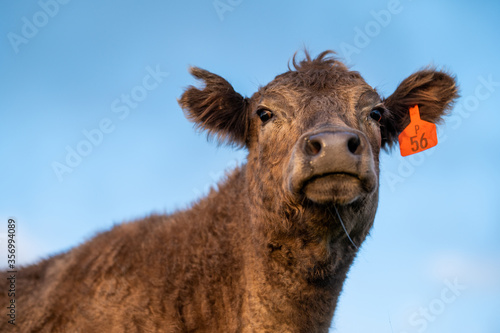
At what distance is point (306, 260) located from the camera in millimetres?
4523

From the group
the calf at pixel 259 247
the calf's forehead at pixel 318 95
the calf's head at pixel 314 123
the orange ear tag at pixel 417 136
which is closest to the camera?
the calf's head at pixel 314 123

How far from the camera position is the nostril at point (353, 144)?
12.9ft

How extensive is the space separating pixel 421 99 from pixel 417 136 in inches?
27.7

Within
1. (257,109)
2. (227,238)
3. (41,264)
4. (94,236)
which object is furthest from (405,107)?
(41,264)

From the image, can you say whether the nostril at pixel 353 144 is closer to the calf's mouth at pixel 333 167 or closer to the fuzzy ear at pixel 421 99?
the calf's mouth at pixel 333 167

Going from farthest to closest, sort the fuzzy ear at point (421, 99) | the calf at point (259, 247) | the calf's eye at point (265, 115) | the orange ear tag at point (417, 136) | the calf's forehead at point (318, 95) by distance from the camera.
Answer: the fuzzy ear at point (421, 99) < the orange ear tag at point (417, 136) < the calf's eye at point (265, 115) < the calf's forehead at point (318, 95) < the calf at point (259, 247)

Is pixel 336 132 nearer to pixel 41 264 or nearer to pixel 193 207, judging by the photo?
pixel 193 207

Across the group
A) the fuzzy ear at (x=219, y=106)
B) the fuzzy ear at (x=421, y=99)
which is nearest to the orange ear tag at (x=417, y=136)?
the fuzzy ear at (x=421, y=99)

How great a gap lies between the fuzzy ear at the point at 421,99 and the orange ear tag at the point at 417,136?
26 centimetres

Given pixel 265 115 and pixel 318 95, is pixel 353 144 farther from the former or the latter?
pixel 265 115

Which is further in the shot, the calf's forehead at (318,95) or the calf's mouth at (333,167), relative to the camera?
the calf's forehead at (318,95)

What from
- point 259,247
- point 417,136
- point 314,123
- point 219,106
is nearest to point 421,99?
point 417,136

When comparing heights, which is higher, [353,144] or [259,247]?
[353,144]

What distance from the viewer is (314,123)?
4.47 meters
